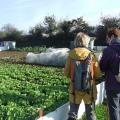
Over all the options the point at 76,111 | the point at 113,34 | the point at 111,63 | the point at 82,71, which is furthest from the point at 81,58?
the point at 76,111

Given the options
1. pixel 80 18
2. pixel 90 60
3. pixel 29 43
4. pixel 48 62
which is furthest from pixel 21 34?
pixel 90 60

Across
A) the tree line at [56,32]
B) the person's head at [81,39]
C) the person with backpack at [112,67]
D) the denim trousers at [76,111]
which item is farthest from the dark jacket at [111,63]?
the tree line at [56,32]

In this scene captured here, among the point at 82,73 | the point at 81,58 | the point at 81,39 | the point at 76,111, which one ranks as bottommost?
the point at 76,111

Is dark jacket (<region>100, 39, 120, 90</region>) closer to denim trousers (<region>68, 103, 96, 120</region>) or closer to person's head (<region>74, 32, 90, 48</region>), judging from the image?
person's head (<region>74, 32, 90, 48</region>)

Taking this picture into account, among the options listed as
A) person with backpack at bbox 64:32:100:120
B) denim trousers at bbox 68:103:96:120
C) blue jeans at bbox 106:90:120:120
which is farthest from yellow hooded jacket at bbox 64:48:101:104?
blue jeans at bbox 106:90:120:120

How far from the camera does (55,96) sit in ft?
35.9

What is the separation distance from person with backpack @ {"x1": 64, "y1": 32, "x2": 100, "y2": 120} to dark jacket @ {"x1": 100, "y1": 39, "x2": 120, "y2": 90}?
0.61ft

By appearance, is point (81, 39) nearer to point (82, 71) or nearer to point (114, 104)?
point (82, 71)

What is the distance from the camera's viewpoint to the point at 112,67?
733 centimetres

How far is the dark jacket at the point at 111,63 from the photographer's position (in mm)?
7293

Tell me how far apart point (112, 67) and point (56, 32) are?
43646 millimetres

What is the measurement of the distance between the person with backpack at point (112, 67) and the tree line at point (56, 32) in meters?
37.9

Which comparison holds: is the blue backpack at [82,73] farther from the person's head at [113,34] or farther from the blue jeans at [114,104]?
the person's head at [113,34]

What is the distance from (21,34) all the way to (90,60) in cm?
4629
